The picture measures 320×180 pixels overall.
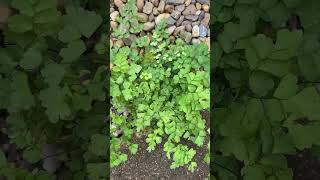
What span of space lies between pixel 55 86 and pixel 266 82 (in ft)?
1.84

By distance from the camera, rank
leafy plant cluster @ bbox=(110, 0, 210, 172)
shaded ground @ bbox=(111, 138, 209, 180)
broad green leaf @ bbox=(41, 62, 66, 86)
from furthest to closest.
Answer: shaded ground @ bbox=(111, 138, 209, 180) < leafy plant cluster @ bbox=(110, 0, 210, 172) < broad green leaf @ bbox=(41, 62, 66, 86)

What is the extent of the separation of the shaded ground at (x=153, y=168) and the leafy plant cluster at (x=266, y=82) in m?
0.14

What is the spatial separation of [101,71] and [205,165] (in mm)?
455

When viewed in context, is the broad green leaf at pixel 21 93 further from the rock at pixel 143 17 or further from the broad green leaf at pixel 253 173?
the broad green leaf at pixel 253 173

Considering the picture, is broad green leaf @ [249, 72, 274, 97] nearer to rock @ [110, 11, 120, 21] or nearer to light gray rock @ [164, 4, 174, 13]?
light gray rock @ [164, 4, 174, 13]

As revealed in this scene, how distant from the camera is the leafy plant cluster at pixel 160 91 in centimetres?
156

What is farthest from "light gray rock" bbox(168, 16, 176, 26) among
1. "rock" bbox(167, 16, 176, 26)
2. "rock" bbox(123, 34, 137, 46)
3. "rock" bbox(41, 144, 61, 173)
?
"rock" bbox(41, 144, 61, 173)

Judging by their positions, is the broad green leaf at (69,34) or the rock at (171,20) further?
the rock at (171,20)

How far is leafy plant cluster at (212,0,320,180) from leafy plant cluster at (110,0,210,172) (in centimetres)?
9

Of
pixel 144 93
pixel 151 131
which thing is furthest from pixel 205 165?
pixel 144 93

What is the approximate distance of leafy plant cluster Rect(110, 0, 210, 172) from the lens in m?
1.56

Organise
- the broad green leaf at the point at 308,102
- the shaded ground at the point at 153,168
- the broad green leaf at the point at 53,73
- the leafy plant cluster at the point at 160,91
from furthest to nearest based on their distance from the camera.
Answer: the shaded ground at the point at 153,168 < the leafy plant cluster at the point at 160,91 < the broad green leaf at the point at 53,73 < the broad green leaf at the point at 308,102

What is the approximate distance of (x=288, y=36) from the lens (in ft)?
4.29

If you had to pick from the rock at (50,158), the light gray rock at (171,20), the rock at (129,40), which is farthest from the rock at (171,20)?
the rock at (50,158)
